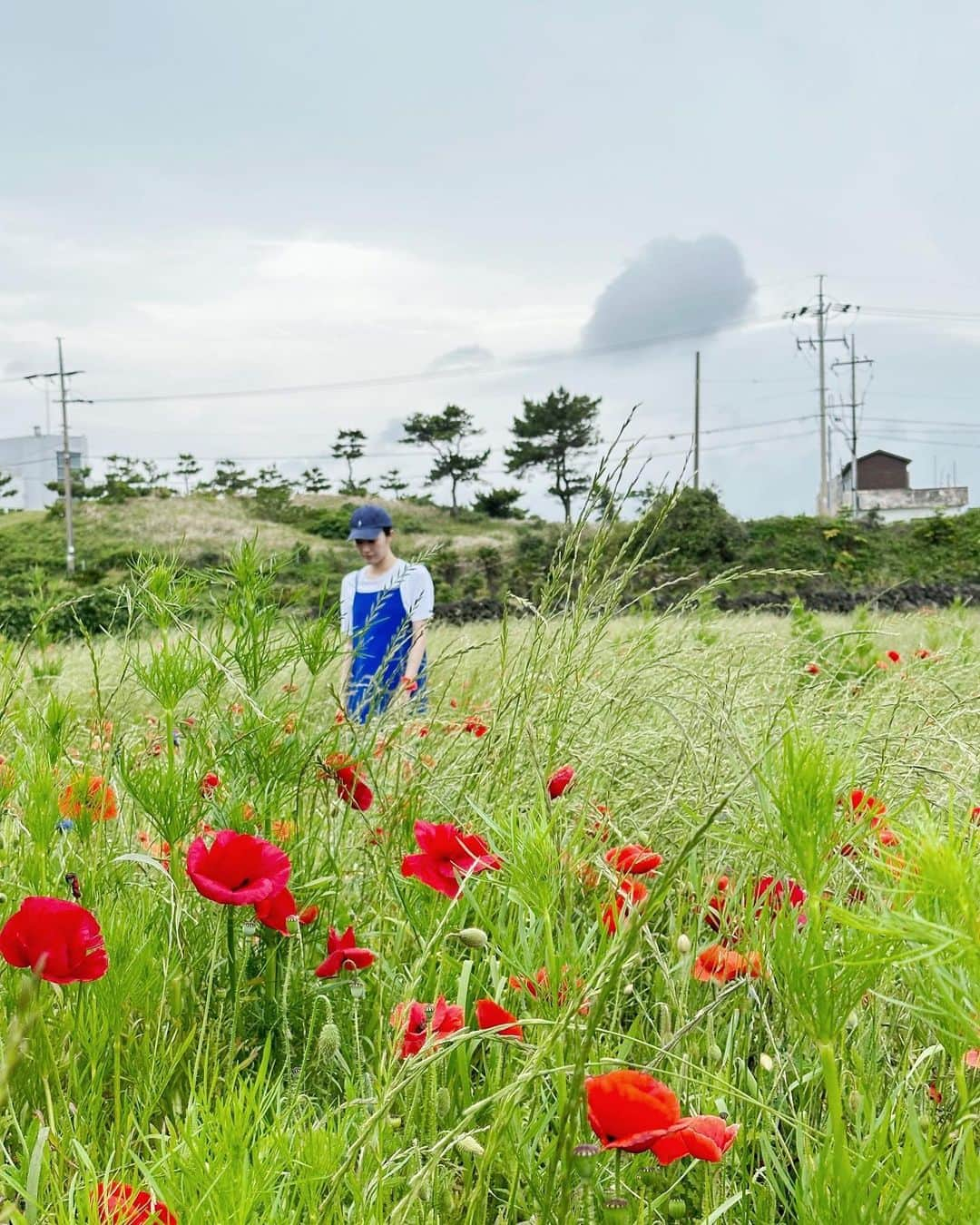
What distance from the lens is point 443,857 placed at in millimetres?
1174

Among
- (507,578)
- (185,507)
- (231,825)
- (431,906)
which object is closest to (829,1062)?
(431,906)

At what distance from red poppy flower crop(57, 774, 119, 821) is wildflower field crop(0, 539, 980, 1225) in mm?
10

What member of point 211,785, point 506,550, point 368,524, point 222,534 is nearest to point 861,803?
point 211,785

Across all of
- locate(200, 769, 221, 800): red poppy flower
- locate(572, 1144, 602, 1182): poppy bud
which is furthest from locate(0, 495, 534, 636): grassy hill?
locate(572, 1144, 602, 1182): poppy bud

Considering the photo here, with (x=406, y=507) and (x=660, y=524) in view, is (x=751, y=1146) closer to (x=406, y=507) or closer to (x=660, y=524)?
(x=660, y=524)

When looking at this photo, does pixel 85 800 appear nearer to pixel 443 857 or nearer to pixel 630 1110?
pixel 443 857

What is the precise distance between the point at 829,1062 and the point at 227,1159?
1.51ft

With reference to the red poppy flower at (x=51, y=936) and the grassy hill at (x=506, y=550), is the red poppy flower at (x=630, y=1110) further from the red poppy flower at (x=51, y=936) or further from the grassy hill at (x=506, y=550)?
the grassy hill at (x=506, y=550)

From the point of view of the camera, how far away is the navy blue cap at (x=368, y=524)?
4965 mm

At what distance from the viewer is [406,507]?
5634cm

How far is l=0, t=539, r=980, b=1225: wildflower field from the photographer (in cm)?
79

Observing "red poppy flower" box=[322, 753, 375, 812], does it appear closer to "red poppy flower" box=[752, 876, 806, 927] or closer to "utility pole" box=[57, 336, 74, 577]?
"red poppy flower" box=[752, 876, 806, 927]

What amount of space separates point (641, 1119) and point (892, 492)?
6774cm

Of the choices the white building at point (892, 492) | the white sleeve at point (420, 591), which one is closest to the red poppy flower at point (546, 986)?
the white sleeve at point (420, 591)
